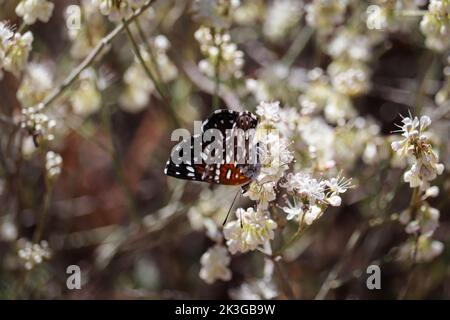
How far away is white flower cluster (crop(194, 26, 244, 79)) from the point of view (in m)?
2.62

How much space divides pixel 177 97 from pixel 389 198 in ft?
5.30

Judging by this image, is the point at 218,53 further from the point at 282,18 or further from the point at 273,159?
the point at 282,18

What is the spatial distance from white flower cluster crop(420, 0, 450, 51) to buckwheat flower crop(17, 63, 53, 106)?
173 centimetres

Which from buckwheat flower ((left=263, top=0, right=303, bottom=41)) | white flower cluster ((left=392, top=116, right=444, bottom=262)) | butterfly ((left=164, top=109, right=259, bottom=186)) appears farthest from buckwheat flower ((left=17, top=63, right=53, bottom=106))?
white flower cluster ((left=392, top=116, right=444, bottom=262))

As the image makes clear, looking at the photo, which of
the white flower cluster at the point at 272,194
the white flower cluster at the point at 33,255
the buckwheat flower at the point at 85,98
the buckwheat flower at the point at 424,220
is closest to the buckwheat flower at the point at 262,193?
the white flower cluster at the point at 272,194

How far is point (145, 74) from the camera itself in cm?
330

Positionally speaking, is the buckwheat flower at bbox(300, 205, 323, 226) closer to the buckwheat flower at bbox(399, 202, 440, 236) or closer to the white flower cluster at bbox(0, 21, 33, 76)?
the buckwheat flower at bbox(399, 202, 440, 236)

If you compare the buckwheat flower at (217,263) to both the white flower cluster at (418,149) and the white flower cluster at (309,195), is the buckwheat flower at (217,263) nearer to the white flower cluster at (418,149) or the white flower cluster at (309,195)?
the white flower cluster at (309,195)

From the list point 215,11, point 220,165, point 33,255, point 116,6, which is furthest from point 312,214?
point 33,255

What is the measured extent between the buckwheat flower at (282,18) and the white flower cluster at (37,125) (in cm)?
173

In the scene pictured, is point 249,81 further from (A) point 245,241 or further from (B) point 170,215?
(A) point 245,241

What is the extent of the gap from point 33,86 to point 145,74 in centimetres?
61

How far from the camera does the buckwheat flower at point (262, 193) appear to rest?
2.10 m

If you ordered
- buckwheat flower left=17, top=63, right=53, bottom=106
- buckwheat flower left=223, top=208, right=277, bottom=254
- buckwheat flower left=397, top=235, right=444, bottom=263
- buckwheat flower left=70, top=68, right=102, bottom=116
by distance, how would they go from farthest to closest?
buckwheat flower left=70, top=68, right=102, bottom=116, buckwheat flower left=17, top=63, right=53, bottom=106, buckwheat flower left=397, top=235, right=444, bottom=263, buckwheat flower left=223, top=208, right=277, bottom=254
